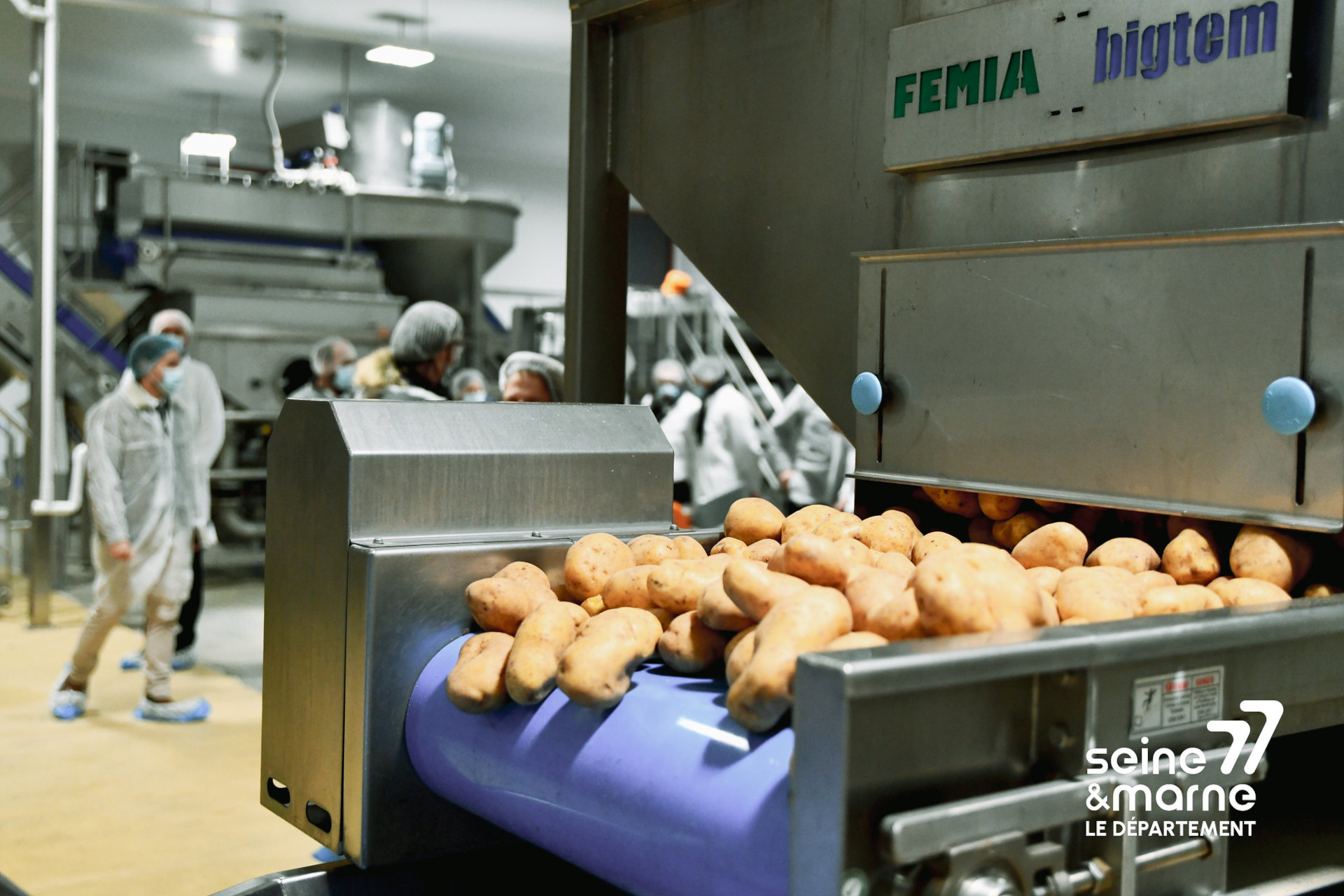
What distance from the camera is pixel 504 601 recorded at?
1181 mm

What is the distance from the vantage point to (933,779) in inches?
29.4

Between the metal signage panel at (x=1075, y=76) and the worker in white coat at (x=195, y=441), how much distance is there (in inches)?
149

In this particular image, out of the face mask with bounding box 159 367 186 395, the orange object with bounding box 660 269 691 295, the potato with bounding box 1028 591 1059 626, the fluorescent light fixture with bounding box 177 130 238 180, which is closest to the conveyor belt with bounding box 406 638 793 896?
the potato with bounding box 1028 591 1059 626

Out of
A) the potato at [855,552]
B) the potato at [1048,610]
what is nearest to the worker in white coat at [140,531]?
the potato at [855,552]

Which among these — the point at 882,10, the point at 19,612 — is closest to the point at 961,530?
the point at 882,10

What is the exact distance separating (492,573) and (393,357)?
266 centimetres

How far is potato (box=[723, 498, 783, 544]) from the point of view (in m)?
1.33

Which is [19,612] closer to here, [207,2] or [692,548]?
[207,2]

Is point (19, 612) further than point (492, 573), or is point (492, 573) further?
point (19, 612)

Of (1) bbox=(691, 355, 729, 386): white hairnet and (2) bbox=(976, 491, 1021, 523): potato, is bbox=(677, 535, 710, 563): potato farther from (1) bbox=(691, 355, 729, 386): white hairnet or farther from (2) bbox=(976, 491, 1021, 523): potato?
(1) bbox=(691, 355, 729, 386): white hairnet

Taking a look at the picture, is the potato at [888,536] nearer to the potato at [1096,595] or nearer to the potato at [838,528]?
the potato at [838,528]

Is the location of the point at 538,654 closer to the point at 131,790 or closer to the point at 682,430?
the point at 131,790

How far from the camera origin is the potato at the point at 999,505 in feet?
4.53

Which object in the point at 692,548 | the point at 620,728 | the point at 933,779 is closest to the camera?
the point at 933,779
